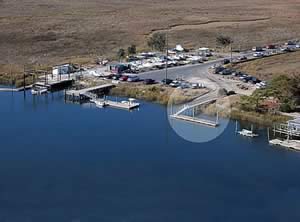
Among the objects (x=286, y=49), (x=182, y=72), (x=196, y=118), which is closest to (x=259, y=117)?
(x=196, y=118)

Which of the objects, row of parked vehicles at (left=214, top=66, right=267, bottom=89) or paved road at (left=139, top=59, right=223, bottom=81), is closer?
row of parked vehicles at (left=214, top=66, right=267, bottom=89)

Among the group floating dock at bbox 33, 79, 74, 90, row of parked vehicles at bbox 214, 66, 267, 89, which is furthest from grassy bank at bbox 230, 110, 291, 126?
floating dock at bbox 33, 79, 74, 90

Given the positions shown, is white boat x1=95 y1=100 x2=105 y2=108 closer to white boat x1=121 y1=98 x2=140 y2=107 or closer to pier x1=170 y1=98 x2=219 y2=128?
white boat x1=121 y1=98 x2=140 y2=107

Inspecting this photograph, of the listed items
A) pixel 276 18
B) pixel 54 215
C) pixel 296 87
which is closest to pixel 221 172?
pixel 54 215

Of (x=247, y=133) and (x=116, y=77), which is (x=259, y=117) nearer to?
(x=247, y=133)

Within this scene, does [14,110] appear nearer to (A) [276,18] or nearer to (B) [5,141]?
(B) [5,141]

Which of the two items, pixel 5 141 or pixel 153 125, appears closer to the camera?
pixel 5 141

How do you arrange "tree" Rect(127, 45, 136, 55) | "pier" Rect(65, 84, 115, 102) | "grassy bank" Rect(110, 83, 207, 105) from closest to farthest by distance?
"grassy bank" Rect(110, 83, 207, 105)
"pier" Rect(65, 84, 115, 102)
"tree" Rect(127, 45, 136, 55)
